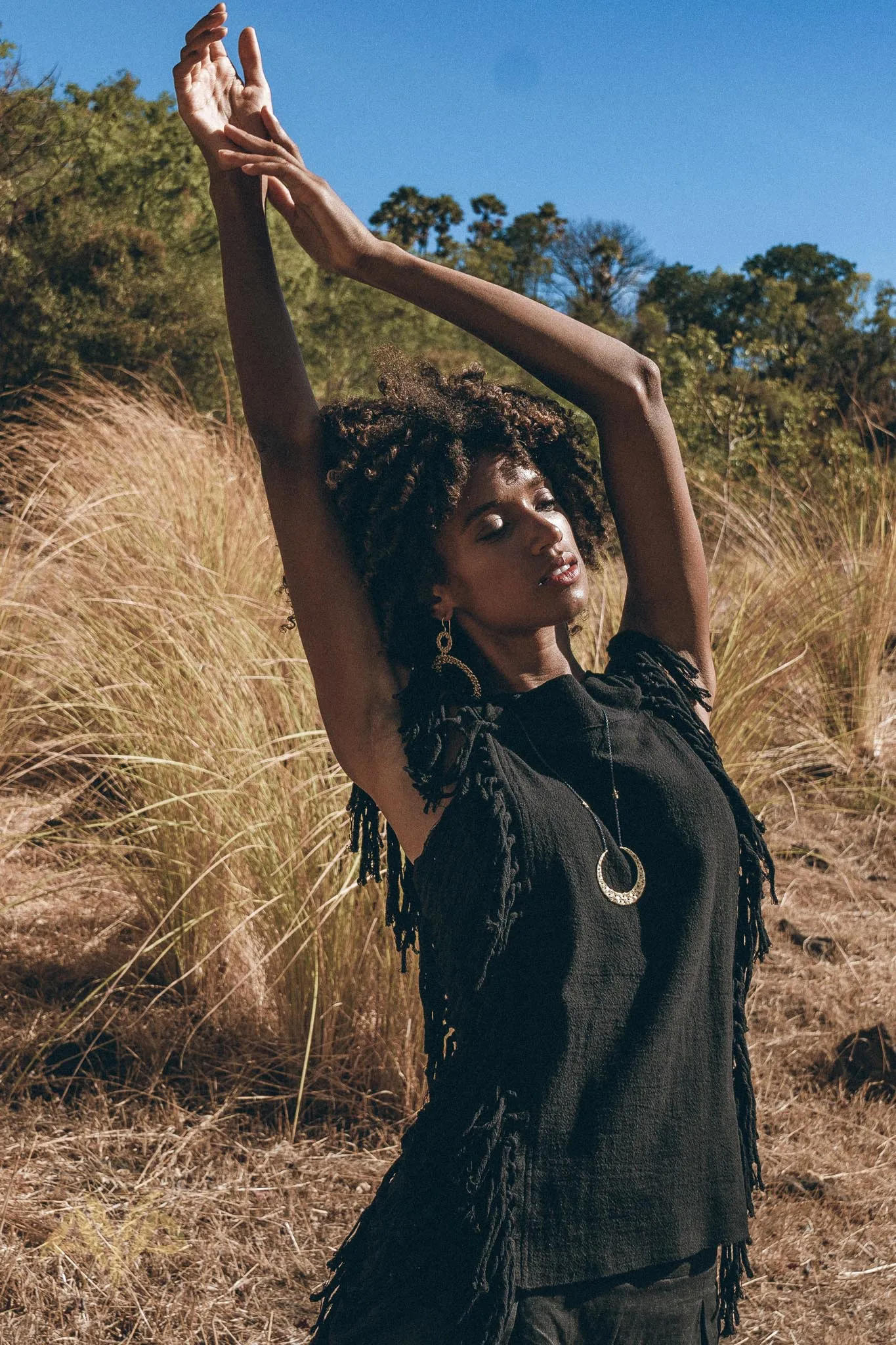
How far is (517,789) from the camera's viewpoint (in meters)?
1.59

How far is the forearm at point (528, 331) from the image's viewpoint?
179 centimetres

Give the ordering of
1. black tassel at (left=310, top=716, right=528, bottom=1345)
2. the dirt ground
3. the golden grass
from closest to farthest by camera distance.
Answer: black tassel at (left=310, top=716, right=528, bottom=1345), the dirt ground, the golden grass

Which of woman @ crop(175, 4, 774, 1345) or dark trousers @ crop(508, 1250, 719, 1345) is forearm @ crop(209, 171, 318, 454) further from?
dark trousers @ crop(508, 1250, 719, 1345)

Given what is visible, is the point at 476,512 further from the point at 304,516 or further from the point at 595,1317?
the point at 595,1317

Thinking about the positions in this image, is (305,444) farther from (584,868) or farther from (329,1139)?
(329,1139)

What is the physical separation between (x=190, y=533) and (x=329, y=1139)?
3.01 meters

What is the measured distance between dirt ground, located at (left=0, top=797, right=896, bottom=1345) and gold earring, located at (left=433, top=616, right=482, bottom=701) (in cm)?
155

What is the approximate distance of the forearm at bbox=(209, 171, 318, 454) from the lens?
1.76 meters

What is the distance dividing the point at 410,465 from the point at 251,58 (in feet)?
2.47

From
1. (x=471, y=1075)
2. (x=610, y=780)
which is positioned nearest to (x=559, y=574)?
(x=610, y=780)

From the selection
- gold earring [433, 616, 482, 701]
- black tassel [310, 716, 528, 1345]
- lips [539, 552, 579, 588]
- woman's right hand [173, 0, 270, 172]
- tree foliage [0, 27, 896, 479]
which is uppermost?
tree foliage [0, 27, 896, 479]

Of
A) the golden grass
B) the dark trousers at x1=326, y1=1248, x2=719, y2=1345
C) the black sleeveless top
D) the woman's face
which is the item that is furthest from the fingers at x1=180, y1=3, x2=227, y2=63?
the dark trousers at x1=326, y1=1248, x2=719, y2=1345

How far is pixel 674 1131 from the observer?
62.0 inches

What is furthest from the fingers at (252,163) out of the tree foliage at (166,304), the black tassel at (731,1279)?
the tree foliage at (166,304)
